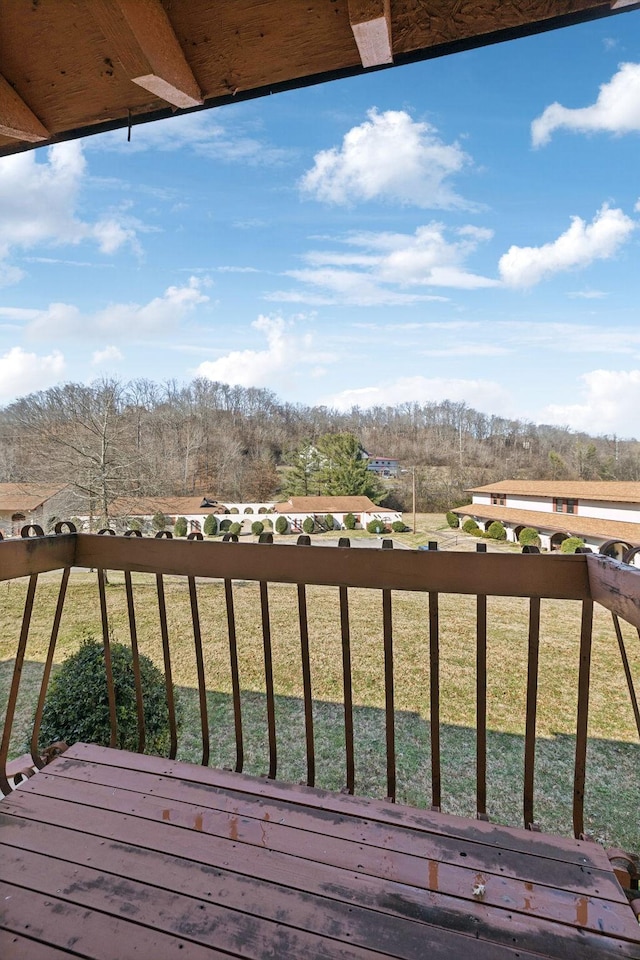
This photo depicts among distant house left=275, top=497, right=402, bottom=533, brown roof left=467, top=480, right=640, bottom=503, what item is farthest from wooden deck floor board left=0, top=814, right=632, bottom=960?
distant house left=275, top=497, right=402, bottom=533

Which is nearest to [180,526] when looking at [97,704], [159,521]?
[159,521]

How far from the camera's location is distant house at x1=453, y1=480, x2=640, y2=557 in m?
10.9

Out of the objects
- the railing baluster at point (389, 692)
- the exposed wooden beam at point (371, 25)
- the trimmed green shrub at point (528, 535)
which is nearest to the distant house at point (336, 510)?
the trimmed green shrub at point (528, 535)

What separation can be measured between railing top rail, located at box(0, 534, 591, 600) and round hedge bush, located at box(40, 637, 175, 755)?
1.14 metres

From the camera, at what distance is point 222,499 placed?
16.1 meters

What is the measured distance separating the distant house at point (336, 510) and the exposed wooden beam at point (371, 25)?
16389mm

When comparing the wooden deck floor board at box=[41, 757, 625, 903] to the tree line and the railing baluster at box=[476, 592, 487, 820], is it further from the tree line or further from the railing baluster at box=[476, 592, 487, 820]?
the tree line

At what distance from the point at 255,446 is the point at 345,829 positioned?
1633 cm

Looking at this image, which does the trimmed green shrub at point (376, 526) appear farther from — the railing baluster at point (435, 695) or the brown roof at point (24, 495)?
the railing baluster at point (435, 695)

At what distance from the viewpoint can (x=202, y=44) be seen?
0.93 m

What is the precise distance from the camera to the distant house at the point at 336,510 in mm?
17344

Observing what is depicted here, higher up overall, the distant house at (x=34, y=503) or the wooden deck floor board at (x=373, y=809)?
the wooden deck floor board at (x=373, y=809)

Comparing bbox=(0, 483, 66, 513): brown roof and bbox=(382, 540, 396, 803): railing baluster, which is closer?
bbox=(382, 540, 396, 803): railing baluster

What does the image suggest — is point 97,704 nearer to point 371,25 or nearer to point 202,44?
point 202,44
